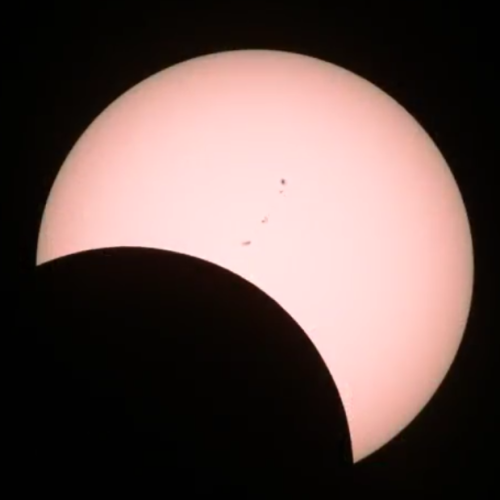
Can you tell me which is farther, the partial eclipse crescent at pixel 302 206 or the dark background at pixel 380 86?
the dark background at pixel 380 86

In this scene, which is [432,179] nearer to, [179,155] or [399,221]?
[399,221]

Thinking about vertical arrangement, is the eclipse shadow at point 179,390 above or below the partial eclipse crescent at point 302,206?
below

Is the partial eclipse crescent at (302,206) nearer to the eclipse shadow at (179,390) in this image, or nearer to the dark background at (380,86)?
the eclipse shadow at (179,390)

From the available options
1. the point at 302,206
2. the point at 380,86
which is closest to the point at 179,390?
the point at 302,206

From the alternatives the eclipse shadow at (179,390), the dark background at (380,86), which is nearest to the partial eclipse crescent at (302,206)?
the eclipse shadow at (179,390)

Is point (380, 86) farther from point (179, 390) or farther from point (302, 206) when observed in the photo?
point (179, 390)

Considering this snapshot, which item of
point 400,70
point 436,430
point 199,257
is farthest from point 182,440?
point 400,70
